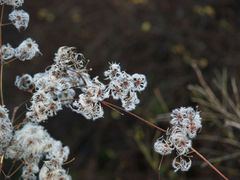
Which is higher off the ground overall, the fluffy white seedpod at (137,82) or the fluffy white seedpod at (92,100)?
the fluffy white seedpod at (137,82)

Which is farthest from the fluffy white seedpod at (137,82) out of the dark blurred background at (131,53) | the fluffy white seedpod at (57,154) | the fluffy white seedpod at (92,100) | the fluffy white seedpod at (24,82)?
the dark blurred background at (131,53)

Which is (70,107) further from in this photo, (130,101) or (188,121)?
(188,121)

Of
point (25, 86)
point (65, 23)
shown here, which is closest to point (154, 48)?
point (65, 23)

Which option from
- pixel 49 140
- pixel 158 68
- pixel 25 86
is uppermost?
pixel 158 68

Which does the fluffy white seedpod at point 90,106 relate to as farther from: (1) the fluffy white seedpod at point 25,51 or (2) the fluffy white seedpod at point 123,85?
(1) the fluffy white seedpod at point 25,51

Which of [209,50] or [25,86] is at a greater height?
[209,50]

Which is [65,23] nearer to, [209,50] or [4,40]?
[4,40]
